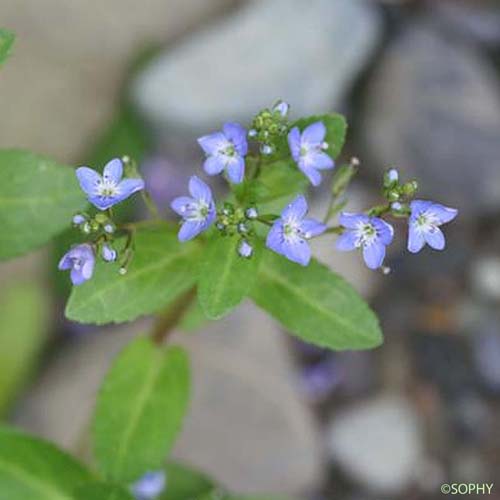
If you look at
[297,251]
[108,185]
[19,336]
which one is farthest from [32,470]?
[19,336]

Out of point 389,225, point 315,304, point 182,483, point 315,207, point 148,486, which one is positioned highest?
point 389,225

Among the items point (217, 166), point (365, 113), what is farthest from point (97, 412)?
point (365, 113)

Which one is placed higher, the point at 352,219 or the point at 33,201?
the point at 352,219

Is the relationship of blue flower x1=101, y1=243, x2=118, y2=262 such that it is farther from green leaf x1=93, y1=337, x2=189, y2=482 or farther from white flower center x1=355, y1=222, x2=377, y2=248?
green leaf x1=93, y1=337, x2=189, y2=482

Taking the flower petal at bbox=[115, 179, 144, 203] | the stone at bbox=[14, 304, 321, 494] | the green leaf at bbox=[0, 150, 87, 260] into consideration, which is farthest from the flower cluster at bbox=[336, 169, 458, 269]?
the stone at bbox=[14, 304, 321, 494]

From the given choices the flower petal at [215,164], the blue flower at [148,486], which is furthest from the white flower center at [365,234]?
the blue flower at [148,486]

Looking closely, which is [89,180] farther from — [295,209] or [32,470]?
[32,470]
